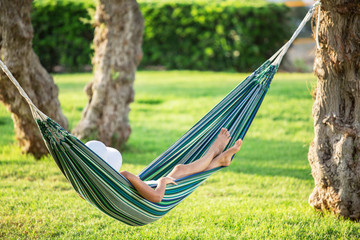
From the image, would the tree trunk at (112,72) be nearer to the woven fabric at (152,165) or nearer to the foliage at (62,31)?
the woven fabric at (152,165)

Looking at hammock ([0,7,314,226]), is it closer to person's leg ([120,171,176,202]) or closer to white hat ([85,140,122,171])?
person's leg ([120,171,176,202])

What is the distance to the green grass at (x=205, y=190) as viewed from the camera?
263cm

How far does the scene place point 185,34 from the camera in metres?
9.38

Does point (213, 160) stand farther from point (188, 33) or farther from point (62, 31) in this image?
point (62, 31)

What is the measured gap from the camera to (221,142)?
2648 millimetres

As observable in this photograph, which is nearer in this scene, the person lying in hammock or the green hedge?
the person lying in hammock

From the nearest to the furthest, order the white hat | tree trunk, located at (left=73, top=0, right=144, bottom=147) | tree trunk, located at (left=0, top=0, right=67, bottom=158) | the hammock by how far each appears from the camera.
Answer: the hammock → the white hat → tree trunk, located at (left=0, top=0, right=67, bottom=158) → tree trunk, located at (left=73, top=0, right=144, bottom=147)

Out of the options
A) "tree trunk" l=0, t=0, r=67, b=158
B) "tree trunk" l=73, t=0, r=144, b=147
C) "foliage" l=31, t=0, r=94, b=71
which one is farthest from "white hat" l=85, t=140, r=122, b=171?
"foliage" l=31, t=0, r=94, b=71

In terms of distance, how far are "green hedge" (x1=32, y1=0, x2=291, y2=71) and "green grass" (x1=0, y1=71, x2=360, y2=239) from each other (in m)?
2.59

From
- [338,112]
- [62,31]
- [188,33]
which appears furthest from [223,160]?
[62,31]

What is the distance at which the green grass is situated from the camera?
2635mm

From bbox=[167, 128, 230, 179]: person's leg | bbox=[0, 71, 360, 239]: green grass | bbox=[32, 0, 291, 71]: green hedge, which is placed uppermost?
bbox=[32, 0, 291, 71]: green hedge

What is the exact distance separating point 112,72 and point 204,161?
2.09m

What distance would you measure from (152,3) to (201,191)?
676cm
